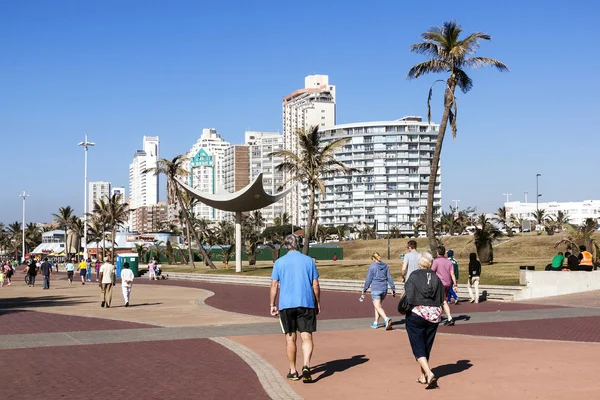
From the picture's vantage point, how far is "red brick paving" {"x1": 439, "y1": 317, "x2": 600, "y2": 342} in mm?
12547

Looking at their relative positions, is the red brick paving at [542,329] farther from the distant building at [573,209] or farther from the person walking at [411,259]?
the distant building at [573,209]

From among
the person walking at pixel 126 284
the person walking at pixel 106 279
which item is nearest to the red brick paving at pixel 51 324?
the person walking at pixel 106 279

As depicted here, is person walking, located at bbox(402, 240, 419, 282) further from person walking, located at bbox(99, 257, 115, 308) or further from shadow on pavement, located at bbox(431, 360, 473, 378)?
person walking, located at bbox(99, 257, 115, 308)

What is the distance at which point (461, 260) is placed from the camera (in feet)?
164

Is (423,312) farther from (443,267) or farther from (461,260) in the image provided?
(461,260)

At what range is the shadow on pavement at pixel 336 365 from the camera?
8922 mm

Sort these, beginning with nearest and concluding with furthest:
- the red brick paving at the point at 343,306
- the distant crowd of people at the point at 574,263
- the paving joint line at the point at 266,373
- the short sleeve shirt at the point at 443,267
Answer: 1. the paving joint line at the point at 266,373
2. the short sleeve shirt at the point at 443,267
3. the red brick paving at the point at 343,306
4. the distant crowd of people at the point at 574,263

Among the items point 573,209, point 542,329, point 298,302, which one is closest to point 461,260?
point 542,329

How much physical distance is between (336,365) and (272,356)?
1.23 m

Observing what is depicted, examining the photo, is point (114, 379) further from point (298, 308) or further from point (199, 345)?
point (199, 345)

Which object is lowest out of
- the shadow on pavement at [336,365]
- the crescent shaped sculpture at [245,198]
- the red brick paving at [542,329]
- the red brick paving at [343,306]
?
the red brick paving at [343,306]

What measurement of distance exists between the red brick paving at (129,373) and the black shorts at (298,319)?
785mm

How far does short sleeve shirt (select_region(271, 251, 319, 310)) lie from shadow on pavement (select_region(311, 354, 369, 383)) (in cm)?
100

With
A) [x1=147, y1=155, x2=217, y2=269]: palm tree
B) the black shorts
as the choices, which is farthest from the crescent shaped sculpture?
the black shorts
